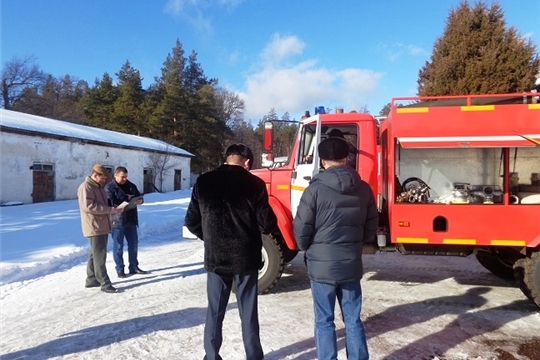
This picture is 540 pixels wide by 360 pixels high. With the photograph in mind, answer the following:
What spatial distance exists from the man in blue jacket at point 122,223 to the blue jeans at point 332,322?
13.1ft

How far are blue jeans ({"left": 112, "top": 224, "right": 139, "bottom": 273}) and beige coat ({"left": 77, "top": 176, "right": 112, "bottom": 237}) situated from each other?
64cm

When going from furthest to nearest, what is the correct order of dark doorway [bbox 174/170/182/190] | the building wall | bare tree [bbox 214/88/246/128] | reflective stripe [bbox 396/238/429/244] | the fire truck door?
1. bare tree [bbox 214/88/246/128]
2. dark doorway [bbox 174/170/182/190]
3. the building wall
4. the fire truck door
5. reflective stripe [bbox 396/238/429/244]

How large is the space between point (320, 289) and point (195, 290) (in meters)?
2.85

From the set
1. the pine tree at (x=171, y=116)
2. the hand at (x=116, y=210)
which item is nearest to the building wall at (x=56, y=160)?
the pine tree at (x=171, y=116)

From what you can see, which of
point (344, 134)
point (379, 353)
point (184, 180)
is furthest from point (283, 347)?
point (184, 180)

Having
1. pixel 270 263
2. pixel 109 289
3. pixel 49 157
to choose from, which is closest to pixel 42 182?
pixel 49 157

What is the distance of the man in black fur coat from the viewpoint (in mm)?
2832

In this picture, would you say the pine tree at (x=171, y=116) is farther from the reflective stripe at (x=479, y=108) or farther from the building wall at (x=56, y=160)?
the reflective stripe at (x=479, y=108)

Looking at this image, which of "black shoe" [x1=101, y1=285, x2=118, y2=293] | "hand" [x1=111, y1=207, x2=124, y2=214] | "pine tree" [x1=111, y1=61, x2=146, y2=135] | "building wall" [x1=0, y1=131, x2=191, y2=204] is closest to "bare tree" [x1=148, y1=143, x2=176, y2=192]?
"building wall" [x1=0, y1=131, x2=191, y2=204]

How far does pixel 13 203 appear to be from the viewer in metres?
15.1

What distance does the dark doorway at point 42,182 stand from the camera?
658 inches

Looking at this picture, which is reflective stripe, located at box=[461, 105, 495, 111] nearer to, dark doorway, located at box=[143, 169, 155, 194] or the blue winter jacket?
the blue winter jacket

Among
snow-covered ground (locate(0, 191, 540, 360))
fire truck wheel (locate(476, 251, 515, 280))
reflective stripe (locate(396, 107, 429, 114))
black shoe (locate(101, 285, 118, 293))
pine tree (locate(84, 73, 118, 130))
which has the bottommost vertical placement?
snow-covered ground (locate(0, 191, 540, 360))

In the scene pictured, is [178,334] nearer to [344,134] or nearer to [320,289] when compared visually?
[320,289]
